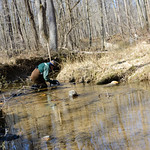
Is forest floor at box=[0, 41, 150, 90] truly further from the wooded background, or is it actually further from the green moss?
the wooded background

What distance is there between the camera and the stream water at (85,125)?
3123mm

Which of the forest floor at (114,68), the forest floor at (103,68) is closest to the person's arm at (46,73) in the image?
the forest floor at (103,68)

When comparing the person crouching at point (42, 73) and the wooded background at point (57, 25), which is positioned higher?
the wooded background at point (57, 25)

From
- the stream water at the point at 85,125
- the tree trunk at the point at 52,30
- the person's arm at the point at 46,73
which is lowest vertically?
the stream water at the point at 85,125

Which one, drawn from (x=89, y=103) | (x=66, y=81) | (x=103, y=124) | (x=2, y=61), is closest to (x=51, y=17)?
(x=2, y=61)

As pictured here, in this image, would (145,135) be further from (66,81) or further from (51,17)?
(51,17)

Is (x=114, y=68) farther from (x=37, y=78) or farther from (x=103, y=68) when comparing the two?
(x=37, y=78)

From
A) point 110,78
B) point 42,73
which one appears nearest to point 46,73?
point 42,73

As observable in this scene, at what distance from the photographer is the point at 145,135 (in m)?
3.08

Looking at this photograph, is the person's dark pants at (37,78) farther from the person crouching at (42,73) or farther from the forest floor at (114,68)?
the forest floor at (114,68)

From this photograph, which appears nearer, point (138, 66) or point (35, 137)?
point (35, 137)

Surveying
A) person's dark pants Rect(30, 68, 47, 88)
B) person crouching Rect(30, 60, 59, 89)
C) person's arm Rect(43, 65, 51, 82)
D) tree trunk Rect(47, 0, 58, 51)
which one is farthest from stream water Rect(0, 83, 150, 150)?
tree trunk Rect(47, 0, 58, 51)

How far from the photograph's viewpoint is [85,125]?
3.98 metres

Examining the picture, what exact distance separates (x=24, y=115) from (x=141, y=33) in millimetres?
9872
